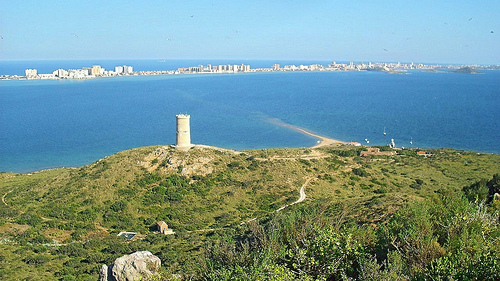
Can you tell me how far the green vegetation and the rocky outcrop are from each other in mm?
549

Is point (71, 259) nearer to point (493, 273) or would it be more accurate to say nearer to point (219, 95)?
point (493, 273)

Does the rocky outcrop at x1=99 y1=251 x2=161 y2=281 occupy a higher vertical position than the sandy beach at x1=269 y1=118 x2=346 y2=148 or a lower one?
higher

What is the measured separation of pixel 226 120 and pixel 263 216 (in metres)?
49.9

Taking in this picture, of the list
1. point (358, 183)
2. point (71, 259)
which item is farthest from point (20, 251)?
point (358, 183)

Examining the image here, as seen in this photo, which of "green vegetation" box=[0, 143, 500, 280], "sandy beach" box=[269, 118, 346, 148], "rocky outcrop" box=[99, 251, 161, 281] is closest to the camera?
"green vegetation" box=[0, 143, 500, 280]

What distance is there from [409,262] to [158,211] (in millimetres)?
16361

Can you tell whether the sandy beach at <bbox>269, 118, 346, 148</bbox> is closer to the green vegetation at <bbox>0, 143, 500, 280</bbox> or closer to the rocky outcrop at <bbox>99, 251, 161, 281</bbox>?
the green vegetation at <bbox>0, 143, 500, 280</bbox>

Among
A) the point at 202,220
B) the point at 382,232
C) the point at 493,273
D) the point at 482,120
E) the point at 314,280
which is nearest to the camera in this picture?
the point at 493,273

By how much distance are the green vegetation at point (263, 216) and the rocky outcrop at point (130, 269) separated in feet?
1.80

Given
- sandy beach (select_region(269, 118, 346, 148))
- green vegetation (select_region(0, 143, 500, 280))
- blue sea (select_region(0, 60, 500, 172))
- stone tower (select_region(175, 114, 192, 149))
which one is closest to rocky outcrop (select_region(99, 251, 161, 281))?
green vegetation (select_region(0, 143, 500, 280))

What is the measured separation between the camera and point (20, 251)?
15.6 meters

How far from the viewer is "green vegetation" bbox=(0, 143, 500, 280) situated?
8070 mm

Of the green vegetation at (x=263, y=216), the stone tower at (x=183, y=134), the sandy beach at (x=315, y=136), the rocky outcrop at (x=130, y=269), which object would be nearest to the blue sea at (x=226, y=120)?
the sandy beach at (x=315, y=136)

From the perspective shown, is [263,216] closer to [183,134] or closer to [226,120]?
[183,134]
